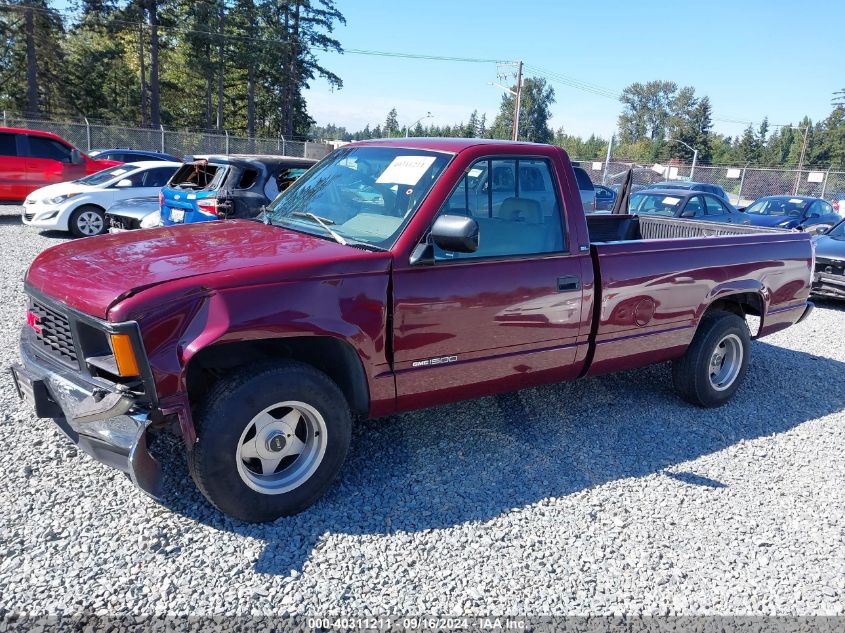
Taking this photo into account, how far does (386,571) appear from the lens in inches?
110

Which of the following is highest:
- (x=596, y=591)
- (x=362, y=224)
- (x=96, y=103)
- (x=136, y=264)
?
(x=96, y=103)

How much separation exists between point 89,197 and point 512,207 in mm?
10652

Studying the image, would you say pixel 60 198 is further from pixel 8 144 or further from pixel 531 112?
pixel 531 112

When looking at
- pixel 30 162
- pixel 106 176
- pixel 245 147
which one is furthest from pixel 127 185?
pixel 245 147

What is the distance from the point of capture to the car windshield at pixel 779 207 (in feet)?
48.5

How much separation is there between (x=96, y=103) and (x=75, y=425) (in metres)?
45.3

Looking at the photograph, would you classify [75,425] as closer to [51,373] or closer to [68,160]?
[51,373]

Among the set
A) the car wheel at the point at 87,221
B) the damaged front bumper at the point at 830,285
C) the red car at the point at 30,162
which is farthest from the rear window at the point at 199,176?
the damaged front bumper at the point at 830,285

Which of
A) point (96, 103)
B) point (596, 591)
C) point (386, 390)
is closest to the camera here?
point (596, 591)

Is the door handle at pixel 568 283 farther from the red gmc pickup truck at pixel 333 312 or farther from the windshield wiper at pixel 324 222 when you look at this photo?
the windshield wiper at pixel 324 222

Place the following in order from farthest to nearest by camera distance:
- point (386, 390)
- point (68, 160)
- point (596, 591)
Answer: point (68, 160) → point (386, 390) → point (596, 591)

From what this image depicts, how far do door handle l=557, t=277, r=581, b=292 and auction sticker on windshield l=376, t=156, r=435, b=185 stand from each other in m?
1.10

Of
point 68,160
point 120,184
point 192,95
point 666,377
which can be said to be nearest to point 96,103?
point 192,95

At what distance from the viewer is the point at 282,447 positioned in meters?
3.10
